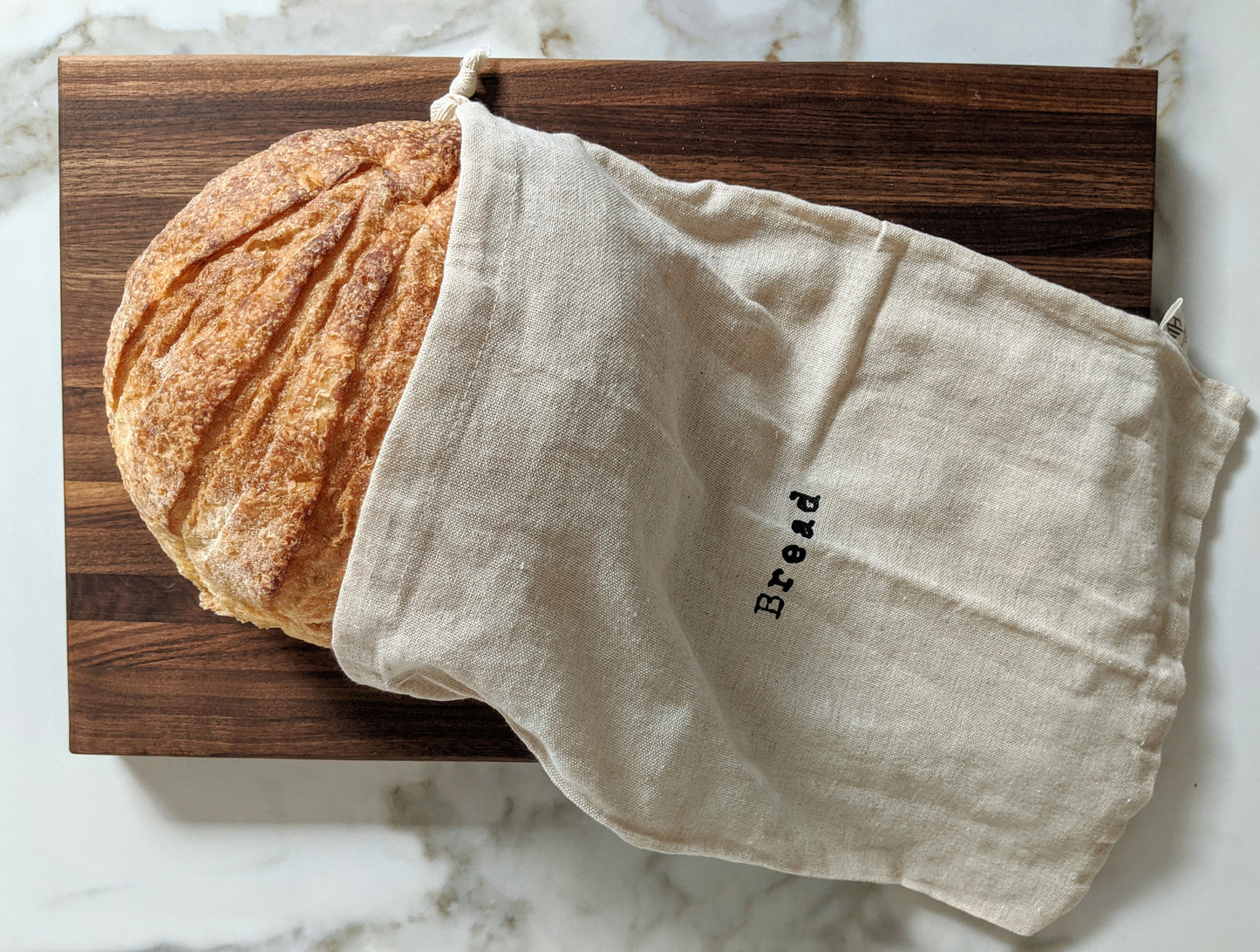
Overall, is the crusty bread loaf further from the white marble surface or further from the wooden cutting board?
the white marble surface

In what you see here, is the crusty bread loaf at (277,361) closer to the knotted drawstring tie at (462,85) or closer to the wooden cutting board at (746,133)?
the knotted drawstring tie at (462,85)

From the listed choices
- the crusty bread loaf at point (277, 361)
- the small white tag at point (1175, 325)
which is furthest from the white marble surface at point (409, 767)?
the crusty bread loaf at point (277, 361)

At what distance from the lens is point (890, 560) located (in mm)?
1030

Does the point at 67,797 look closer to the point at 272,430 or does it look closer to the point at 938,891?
the point at 272,430

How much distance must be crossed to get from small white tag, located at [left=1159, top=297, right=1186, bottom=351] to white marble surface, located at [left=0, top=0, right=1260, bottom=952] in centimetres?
6

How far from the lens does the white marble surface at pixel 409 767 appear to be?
1.19 meters

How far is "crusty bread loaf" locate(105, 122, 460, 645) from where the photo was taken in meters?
0.81

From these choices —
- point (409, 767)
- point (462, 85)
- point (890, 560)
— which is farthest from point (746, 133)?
point (409, 767)

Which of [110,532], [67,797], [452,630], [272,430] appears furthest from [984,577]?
[67,797]

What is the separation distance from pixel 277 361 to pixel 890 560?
2.24 ft

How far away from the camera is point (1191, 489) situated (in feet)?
3.70

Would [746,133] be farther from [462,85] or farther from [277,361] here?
[277,361]

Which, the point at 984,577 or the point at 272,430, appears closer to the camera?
the point at 272,430

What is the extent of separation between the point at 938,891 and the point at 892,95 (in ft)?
3.23
